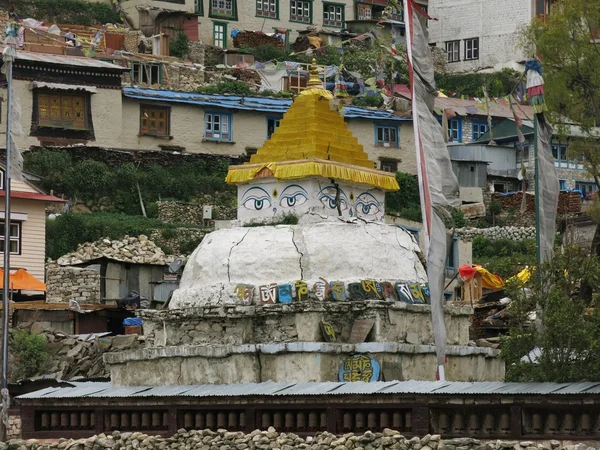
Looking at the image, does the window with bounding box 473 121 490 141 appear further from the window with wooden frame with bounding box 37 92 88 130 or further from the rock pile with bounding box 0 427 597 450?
the rock pile with bounding box 0 427 597 450

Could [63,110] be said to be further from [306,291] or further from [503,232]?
[306,291]

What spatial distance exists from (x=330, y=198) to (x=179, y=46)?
132 feet

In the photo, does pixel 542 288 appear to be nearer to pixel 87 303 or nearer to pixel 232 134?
pixel 87 303

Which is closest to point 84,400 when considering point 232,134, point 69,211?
point 69,211

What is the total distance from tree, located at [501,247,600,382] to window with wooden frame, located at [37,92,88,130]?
33.2 meters

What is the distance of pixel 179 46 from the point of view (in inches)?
2837

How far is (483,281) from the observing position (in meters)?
48.8

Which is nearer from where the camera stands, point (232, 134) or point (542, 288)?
point (542, 288)

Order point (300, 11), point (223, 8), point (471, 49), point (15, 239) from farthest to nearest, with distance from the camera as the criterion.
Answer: point (471, 49), point (300, 11), point (223, 8), point (15, 239)

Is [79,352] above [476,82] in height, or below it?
below

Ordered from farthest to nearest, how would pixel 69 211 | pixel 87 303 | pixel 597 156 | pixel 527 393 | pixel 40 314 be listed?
pixel 69 211 < pixel 87 303 < pixel 40 314 < pixel 597 156 < pixel 527 393

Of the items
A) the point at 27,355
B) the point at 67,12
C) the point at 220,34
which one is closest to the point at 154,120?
the point at 67,12

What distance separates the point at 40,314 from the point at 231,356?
1530 centimetres

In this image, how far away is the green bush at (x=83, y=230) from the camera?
52781 millimetres
